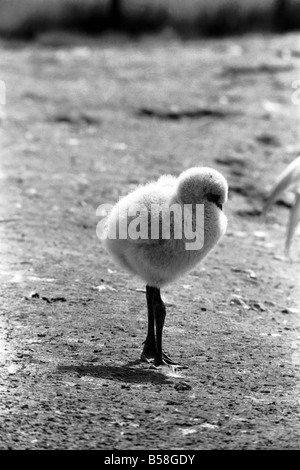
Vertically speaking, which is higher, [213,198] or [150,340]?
[213,198]

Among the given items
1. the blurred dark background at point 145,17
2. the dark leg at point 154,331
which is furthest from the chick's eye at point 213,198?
the blurred dark background at point 145,17

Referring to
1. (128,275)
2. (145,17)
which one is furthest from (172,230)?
(145,17)

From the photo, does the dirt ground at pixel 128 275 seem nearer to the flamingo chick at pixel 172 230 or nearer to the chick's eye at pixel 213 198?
the flamingo chick at pixel 172 230

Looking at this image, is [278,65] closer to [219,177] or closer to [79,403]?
[219,177]

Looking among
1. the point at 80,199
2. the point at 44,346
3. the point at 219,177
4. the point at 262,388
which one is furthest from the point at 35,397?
the point at 80,199

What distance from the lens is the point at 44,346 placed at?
4496 millimetres

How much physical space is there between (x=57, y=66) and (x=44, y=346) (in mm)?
7284

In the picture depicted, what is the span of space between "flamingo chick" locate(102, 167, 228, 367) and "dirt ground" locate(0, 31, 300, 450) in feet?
1.27

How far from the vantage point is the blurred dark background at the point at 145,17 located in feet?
43.3

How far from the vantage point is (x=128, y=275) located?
5.69 meters

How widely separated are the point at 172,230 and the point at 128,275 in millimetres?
1376

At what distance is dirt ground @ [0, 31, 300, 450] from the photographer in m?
3.88

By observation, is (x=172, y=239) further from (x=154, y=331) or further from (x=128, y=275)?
(x=128, y=275)

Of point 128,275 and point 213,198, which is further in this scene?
point 128,275
